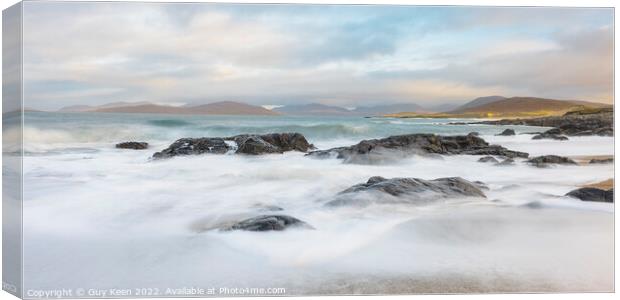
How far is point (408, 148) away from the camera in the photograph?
587 centimetres

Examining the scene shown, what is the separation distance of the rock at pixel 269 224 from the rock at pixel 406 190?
384 mm

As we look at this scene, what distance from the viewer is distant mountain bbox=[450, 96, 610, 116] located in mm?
5996

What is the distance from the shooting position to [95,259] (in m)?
5.36

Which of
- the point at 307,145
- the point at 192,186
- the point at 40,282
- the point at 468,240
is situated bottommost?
the point at 40,282

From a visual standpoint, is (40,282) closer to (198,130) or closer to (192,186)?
(192,186)

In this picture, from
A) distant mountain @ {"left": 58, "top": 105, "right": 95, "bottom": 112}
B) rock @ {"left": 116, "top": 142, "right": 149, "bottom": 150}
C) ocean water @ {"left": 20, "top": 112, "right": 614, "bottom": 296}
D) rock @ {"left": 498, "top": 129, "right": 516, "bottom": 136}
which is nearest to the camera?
ocean water @ {"left": 20, "top": 112, "right": 614, "bottom": 296}

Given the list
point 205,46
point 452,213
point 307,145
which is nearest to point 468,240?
point 452,213

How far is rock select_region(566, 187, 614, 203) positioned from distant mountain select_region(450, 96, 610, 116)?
0.83m

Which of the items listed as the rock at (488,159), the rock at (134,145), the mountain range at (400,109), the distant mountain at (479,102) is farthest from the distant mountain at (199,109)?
the rock at (488,159)

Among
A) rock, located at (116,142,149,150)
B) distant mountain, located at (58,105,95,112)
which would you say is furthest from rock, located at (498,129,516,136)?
distant mountain, located at (58,105,95,112)

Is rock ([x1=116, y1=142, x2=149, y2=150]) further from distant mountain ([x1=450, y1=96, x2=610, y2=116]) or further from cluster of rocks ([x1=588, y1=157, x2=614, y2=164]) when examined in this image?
cluster of rocks ([x1=588, y1=157, x2=614, y2=164])

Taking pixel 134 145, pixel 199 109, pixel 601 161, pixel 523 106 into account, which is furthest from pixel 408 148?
pixel 134 145

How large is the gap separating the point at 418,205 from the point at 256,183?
1536 mm

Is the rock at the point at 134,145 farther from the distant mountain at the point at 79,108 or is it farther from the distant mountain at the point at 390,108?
the distant mountain at the point at 390,108
